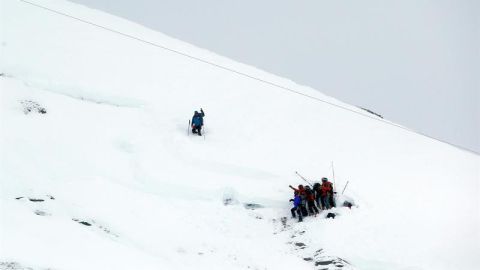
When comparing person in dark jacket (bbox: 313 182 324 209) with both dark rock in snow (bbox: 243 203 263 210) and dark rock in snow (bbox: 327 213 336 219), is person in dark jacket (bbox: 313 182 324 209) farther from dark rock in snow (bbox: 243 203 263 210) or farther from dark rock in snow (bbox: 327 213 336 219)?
dark rock in snow (bbox: 243 203 263 210)

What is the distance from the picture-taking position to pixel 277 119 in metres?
26.6

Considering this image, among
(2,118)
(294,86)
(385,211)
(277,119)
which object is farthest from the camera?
(294,86)

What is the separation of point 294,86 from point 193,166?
16448mm

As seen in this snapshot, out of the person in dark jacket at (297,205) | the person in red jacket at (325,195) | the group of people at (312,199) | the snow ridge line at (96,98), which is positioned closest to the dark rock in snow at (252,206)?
the group of people at (312,199)

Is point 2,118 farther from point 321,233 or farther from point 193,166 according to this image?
point 321,233

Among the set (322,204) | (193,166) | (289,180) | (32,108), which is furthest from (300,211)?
(32,108)

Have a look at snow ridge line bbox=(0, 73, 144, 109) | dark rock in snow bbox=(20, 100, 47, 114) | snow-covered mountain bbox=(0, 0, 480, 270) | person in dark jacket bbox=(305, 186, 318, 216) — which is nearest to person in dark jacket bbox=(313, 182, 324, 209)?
person in dark jacket bbox=(305, 186, 318, 216)

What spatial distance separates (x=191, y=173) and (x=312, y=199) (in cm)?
476

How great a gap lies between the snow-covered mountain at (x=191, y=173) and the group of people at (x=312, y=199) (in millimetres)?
374

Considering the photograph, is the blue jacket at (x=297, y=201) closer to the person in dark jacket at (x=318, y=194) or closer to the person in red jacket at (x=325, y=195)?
the person in dark jacket at (x=318, y=194)

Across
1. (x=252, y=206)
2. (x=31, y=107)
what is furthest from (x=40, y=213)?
(x=31, y=107)

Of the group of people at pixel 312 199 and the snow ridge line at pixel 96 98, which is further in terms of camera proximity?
the snow ridge line at pixel 96 98

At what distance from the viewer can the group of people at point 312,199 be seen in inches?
713

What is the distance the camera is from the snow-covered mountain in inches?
588
